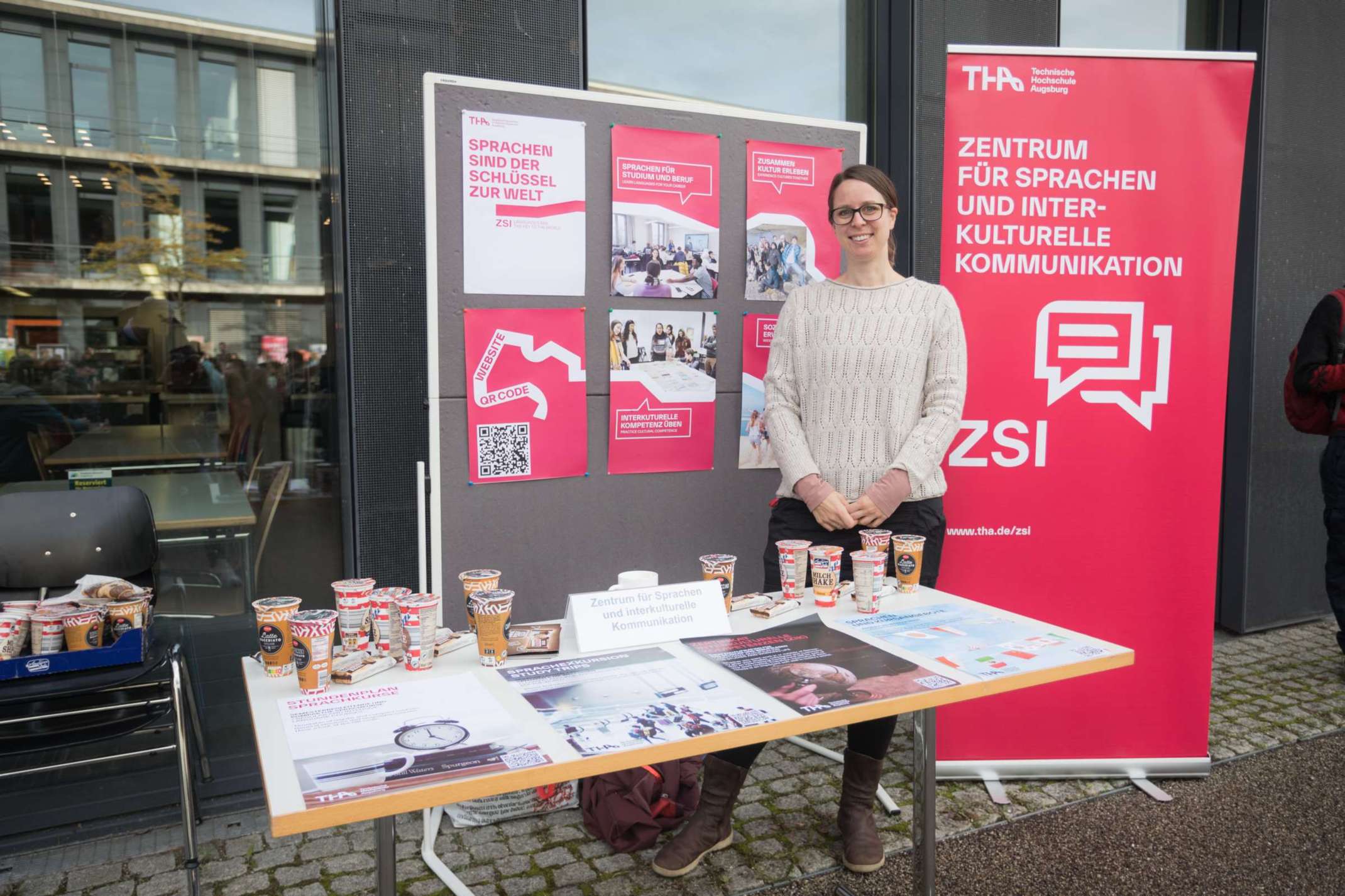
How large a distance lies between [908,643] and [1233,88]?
2.37m

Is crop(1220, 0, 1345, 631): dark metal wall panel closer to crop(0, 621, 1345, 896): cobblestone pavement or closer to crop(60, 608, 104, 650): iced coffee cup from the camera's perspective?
crop(0, 621, 1345, 896): cobblestone pavement

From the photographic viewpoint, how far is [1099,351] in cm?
314

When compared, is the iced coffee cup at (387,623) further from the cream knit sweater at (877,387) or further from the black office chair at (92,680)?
the cream knit sweater at (877,387)

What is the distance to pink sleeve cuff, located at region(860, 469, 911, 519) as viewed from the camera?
8.16 ft

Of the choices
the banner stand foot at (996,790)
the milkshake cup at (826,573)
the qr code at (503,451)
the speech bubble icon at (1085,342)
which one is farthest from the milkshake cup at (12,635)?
the speech bubble icon at (1085,342)

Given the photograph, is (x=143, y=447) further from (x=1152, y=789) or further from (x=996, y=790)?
(x=1152, y=789)

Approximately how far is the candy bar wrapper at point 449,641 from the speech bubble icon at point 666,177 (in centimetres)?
158

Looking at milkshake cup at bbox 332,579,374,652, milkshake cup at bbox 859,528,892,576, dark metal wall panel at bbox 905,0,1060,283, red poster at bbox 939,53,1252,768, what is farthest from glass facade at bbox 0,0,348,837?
dark metal wall panel at bbox 905,0,1060,283

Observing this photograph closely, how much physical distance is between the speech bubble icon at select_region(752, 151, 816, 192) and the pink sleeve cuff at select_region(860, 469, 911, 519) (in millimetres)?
1195

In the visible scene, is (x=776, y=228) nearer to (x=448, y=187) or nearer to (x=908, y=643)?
(x=448, y=187)

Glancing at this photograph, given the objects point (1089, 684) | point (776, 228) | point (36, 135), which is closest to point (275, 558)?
point (36, 135)

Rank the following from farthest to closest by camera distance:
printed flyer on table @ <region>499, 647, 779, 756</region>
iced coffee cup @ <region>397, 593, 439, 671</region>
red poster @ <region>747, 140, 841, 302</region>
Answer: red poster @ <region>747, 140, 841, 302</region> < iced coffee cup @ <region>397, 593, 439, 671</region> < printed flyer on table @ <region>499, 647, 779, 756</region>

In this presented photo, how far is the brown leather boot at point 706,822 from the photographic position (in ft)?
8.37

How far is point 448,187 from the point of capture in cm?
269
